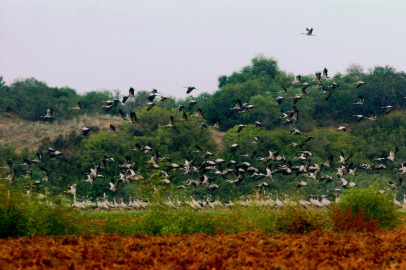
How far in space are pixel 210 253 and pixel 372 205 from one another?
10.3 m

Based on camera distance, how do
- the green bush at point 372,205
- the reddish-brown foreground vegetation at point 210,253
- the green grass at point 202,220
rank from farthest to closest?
the green bush at point 372,205 → the green grass at point 202,220 → the reddish-brown foreground vegetation at point 210,253

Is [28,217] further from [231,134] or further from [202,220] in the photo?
[231,134]

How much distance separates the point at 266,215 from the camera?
21484 mm

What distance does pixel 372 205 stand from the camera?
22391mm

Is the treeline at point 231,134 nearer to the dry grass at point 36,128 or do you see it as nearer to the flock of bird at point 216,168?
the flock of bird at point 216,168

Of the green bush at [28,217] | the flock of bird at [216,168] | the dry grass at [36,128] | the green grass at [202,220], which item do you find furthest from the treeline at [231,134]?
the green bush at [28,217]

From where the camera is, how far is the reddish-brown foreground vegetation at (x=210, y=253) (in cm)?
1259

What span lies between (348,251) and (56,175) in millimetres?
44776

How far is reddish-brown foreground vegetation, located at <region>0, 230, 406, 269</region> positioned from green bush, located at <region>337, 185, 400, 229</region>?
4.49m

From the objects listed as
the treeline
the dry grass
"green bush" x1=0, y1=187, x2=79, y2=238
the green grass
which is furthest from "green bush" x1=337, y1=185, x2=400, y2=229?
the dry grass

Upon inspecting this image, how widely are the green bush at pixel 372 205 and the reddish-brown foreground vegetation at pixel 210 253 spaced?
14.7 ft

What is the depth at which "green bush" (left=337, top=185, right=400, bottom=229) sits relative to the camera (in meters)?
22.3

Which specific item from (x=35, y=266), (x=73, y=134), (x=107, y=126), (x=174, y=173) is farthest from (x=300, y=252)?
(x=107, y=126)

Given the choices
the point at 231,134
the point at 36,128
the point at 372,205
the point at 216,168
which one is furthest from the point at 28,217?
the point at 36,128
